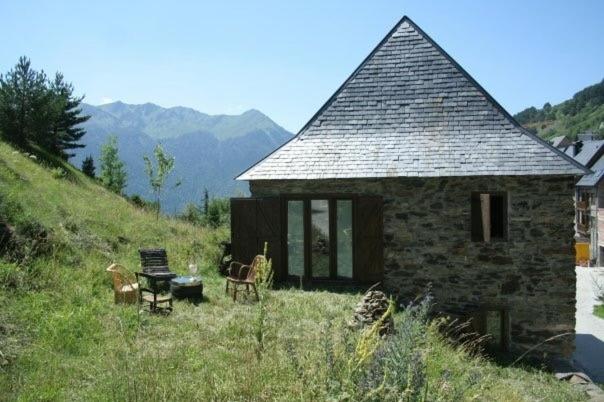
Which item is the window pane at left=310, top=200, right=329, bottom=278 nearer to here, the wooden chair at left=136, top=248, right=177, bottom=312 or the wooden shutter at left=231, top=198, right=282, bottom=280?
the wooden shutter at left=231, top=198, right=282, bottom=280

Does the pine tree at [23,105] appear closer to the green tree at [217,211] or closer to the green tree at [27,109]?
the green tree at [27,109]

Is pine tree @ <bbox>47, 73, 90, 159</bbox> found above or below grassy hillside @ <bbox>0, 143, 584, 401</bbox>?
above

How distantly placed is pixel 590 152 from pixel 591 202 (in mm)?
4038

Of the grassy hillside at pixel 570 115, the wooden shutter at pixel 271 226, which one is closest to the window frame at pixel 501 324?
the wooden shutter at pixel 271 226

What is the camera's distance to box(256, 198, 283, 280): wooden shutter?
1109cm

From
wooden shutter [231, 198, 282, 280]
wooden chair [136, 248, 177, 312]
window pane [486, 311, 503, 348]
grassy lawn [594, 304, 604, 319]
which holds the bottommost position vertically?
grassy lawn [594, 304, 604, 319]

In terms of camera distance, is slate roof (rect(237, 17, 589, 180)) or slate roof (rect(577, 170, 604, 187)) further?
slate roof (rect(577, 170, 604, 187))

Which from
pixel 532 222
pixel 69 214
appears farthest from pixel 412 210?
pixel 69 214

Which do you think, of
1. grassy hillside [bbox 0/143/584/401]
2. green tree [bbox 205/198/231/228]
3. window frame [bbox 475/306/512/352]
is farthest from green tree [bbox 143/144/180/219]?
window frame [bbox 475/306/512/352]

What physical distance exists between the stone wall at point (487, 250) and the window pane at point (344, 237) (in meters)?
0.52

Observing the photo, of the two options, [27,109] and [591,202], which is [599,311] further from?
[27,109]

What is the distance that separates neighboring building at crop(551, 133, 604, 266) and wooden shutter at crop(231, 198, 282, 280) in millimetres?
26565

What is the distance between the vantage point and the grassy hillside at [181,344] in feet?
11.6

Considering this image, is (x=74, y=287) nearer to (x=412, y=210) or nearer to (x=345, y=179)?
(x=345, y=179)
